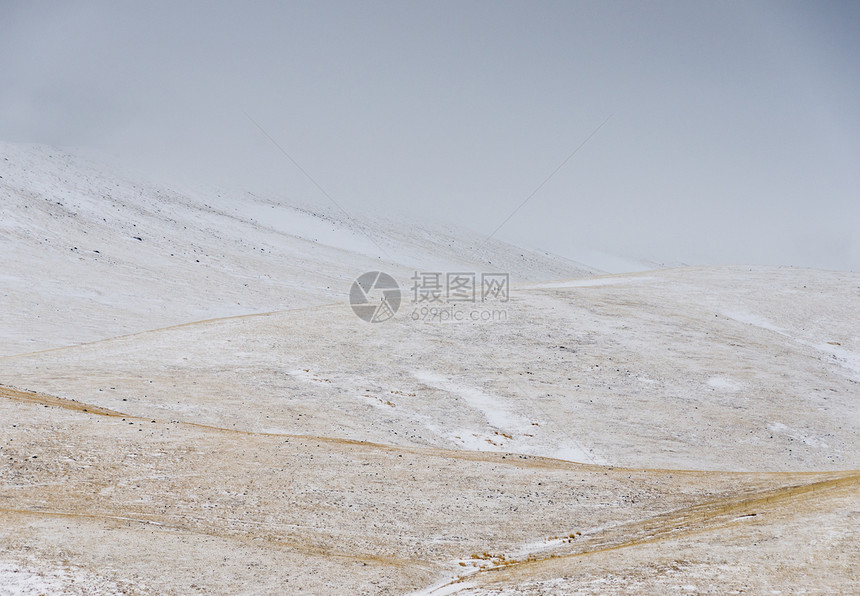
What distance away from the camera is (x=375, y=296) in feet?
237

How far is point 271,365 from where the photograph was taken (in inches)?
1094

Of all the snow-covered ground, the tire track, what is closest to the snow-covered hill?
the snow-covered ground

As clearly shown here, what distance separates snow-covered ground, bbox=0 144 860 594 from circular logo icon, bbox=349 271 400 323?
106 cm

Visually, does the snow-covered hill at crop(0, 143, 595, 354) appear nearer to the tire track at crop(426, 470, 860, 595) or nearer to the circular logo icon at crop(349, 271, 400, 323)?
the circular logo icon at crop(349, 271, 400, 323)

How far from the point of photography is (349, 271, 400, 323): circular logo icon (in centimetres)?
3531

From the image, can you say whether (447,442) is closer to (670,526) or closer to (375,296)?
(670,526)

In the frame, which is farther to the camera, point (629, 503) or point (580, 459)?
point (580, 459)

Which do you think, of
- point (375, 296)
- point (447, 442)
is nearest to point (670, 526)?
point (447, 442)

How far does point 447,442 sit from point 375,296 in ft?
164

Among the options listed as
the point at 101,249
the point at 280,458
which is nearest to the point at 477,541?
the point at 280,458

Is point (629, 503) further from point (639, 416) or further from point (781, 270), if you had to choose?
point (781, 270)

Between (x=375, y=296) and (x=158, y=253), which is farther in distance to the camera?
(x=375, y=296)

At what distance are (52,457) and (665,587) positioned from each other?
498 inches

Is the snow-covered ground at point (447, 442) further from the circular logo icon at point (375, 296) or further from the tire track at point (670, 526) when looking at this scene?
the circular logo icon at point (375, 296)
